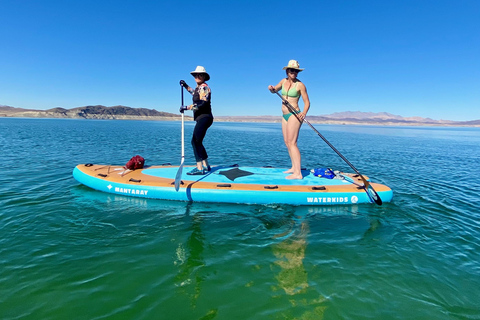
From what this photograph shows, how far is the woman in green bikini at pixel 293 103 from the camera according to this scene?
8.16m

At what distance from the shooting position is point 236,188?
780 cm

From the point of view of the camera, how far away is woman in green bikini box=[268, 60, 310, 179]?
8156mm

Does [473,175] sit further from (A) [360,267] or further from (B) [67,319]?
(B) [67,319]

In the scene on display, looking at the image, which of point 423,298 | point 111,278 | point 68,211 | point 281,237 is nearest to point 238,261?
point 281,237

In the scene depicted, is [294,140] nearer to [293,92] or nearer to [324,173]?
[293,92]

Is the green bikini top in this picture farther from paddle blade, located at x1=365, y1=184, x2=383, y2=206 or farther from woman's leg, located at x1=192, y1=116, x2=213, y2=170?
paddle blade, located at x1=365, y1=184, x2=383, y2=206

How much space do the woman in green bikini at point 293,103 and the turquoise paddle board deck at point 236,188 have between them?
984 millimetres

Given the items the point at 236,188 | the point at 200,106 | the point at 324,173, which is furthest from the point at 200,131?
the point at 324,173

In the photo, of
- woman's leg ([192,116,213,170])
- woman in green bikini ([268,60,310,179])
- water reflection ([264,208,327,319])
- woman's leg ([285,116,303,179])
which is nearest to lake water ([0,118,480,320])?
water reflection ([264,208,327,319])

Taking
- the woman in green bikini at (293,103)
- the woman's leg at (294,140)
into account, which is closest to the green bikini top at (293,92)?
the woman in green bikini at (293,103)

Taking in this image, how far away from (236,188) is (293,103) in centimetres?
345

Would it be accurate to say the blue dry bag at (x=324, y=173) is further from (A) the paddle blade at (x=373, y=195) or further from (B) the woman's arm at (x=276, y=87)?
(B) the woman's arm at (x=276, y=87)

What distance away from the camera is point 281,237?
578 centimetres

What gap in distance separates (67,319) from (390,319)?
4.39 m
